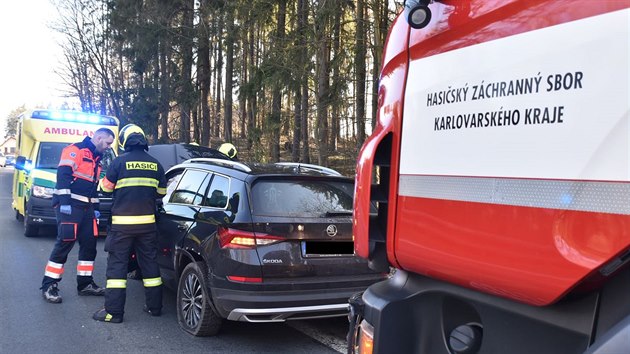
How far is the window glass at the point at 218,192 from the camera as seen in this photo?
476cm

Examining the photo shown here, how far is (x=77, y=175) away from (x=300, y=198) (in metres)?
2.89

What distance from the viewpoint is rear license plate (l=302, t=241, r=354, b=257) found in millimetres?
4449

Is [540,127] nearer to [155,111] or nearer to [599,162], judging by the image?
[599,162]

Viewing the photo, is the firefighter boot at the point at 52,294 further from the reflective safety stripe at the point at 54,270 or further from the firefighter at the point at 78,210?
the reflective safety stripe at the point at 54,270

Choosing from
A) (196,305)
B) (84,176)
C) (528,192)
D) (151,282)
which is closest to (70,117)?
(84,176)

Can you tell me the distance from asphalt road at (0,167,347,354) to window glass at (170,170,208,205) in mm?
1251

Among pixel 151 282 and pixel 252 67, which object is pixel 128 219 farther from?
pixel 252 67

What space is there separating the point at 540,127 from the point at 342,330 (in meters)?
4.16

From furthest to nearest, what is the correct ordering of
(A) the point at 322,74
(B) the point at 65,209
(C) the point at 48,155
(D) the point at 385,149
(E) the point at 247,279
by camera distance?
(A) the point at 322,74, (C) the point at 48,155, (B) the point at 65,209, (E) the point at 247,279, (D) the point at 385,149

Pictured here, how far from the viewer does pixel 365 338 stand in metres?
2.25

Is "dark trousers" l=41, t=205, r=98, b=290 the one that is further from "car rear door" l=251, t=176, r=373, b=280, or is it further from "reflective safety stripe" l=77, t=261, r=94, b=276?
"car rear door" l=251, t=176, r=373, b=280

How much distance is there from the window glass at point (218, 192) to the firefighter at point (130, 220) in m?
0.75

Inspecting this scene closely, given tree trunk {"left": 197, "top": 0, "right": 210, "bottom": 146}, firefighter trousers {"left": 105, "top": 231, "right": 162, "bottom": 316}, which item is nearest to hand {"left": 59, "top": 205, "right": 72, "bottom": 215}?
firefighter trousers {"left": 105, "top": 231, "right": 162, "bottom": 316}

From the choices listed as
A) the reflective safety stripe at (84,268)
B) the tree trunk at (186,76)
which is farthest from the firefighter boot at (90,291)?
the tree trunk at (186,76)
